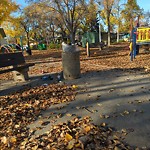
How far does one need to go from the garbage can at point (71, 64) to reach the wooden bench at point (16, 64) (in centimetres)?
133

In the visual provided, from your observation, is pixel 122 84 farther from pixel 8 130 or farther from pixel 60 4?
pixel 60 4

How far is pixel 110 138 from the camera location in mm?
3369

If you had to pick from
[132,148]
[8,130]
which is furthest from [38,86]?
[132,148]

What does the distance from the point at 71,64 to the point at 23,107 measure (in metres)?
2.91

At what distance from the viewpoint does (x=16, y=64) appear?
25.0 feet

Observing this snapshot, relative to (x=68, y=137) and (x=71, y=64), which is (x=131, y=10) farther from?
(x=68, y=137)

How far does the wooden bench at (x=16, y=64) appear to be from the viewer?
7.08m

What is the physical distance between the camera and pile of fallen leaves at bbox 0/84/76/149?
3.80 metres

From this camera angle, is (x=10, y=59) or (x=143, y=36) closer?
(x=10, y=59)

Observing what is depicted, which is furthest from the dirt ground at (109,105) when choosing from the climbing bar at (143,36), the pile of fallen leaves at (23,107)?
the climbing bar at (143,36)

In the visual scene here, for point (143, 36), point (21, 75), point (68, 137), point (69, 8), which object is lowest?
point (68, 137)

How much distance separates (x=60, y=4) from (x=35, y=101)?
21335 mm

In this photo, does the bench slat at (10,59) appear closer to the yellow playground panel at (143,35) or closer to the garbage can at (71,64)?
the garbage can at (71,64)

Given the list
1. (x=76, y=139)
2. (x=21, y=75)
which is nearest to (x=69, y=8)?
(x=21, y=75)
